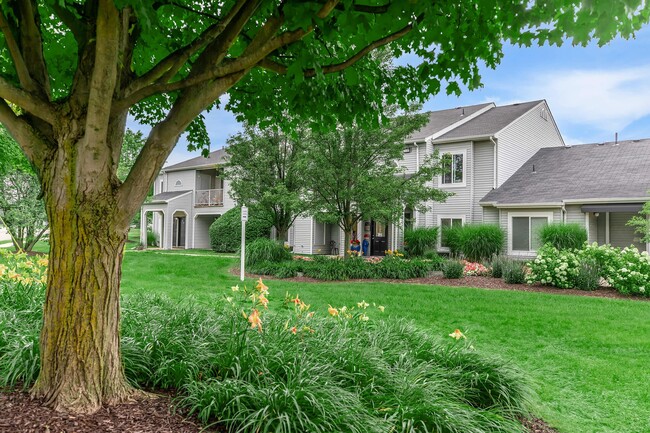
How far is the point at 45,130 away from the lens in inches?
126

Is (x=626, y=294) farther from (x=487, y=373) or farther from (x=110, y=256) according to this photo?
(x=110, y=256)

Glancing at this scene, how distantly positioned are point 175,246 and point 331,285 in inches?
844

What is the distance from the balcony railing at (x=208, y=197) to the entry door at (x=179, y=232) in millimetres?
3072

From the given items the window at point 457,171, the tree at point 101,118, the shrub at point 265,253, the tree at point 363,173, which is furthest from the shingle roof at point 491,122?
the tree at point 101,118

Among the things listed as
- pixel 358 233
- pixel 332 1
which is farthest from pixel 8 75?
pixel 358 233

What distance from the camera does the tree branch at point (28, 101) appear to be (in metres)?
2.83

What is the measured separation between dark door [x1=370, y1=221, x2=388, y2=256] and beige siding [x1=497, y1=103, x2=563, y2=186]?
5.92 meters

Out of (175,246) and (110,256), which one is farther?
(175,246)

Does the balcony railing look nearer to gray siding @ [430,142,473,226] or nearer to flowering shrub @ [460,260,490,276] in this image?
gray siding @ [430,142,473,226]

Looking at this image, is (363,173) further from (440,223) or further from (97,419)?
(97,419)

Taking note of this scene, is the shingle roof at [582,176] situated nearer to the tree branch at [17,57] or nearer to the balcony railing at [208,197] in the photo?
the balcony railing at [208,197]

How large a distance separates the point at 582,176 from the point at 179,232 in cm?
2435

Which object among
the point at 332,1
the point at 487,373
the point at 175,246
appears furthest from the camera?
the point at 175,246

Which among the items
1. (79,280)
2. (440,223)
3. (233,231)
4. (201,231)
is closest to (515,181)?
(440,223)
